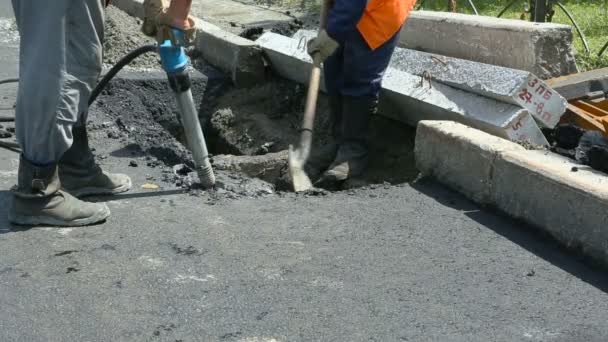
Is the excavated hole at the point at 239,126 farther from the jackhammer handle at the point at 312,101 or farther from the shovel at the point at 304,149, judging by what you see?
the jackhammer handle at the point at 312,101

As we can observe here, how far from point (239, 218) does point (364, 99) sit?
1.52 metres

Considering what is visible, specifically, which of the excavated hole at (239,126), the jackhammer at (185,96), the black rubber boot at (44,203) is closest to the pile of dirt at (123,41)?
the excavated hole at (239,126)

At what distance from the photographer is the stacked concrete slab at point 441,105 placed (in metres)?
4.40

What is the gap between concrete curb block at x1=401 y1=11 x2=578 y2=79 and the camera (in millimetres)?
4961

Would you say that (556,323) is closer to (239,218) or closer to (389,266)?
(389,266)

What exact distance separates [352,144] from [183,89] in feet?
4.54

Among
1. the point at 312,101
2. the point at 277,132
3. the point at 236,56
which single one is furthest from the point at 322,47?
the point at 236,56

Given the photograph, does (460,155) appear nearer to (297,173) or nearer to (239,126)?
(297,173)

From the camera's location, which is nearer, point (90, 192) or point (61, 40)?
point (61, 40)

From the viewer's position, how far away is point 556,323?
2.99 m

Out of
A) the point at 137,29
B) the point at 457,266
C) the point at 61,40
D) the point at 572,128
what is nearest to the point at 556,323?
the point at 457,266

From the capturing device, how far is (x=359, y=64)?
16.7ft

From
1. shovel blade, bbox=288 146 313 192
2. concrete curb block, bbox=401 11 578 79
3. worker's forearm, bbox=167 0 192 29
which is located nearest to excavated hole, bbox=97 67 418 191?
shovel blade, bbox=288 146 313 192

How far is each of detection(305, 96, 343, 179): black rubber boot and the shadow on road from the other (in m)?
1.01
